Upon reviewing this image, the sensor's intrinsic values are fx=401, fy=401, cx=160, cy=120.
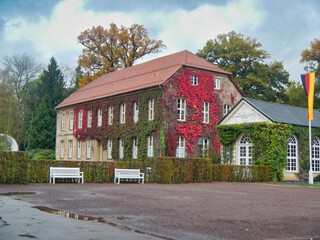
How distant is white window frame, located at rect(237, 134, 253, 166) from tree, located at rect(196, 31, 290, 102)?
18.2 meters

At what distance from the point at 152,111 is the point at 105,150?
7.92m

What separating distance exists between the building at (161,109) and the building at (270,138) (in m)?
4.03

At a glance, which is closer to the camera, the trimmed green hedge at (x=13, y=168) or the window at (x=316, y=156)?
the trimmed green hedge at (x=13, y=168)

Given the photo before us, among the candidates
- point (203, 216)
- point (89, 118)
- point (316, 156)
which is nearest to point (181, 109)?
point (316, 156)

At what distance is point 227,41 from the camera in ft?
160

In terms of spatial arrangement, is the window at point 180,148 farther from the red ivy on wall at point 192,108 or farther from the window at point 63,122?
the window at point 63,122

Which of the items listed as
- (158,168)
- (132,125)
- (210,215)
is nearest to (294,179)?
(158,168)

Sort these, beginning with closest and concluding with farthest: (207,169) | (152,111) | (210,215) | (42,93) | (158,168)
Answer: (210,215)
(158,168)
(207,169)
(152,111)
(42,93)

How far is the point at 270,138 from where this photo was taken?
25875 mm

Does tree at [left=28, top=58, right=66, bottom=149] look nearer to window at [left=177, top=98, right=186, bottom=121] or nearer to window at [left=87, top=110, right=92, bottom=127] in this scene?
window at [left=87, top=110, right=92, bottom=127]

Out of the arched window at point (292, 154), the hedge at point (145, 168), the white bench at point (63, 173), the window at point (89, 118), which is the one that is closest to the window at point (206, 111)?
the arched window at point (292, 154)

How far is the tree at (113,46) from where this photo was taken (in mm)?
49062

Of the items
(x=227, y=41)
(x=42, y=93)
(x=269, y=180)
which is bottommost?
(x=269, y=180)

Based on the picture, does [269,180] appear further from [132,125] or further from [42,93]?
[42,93]
